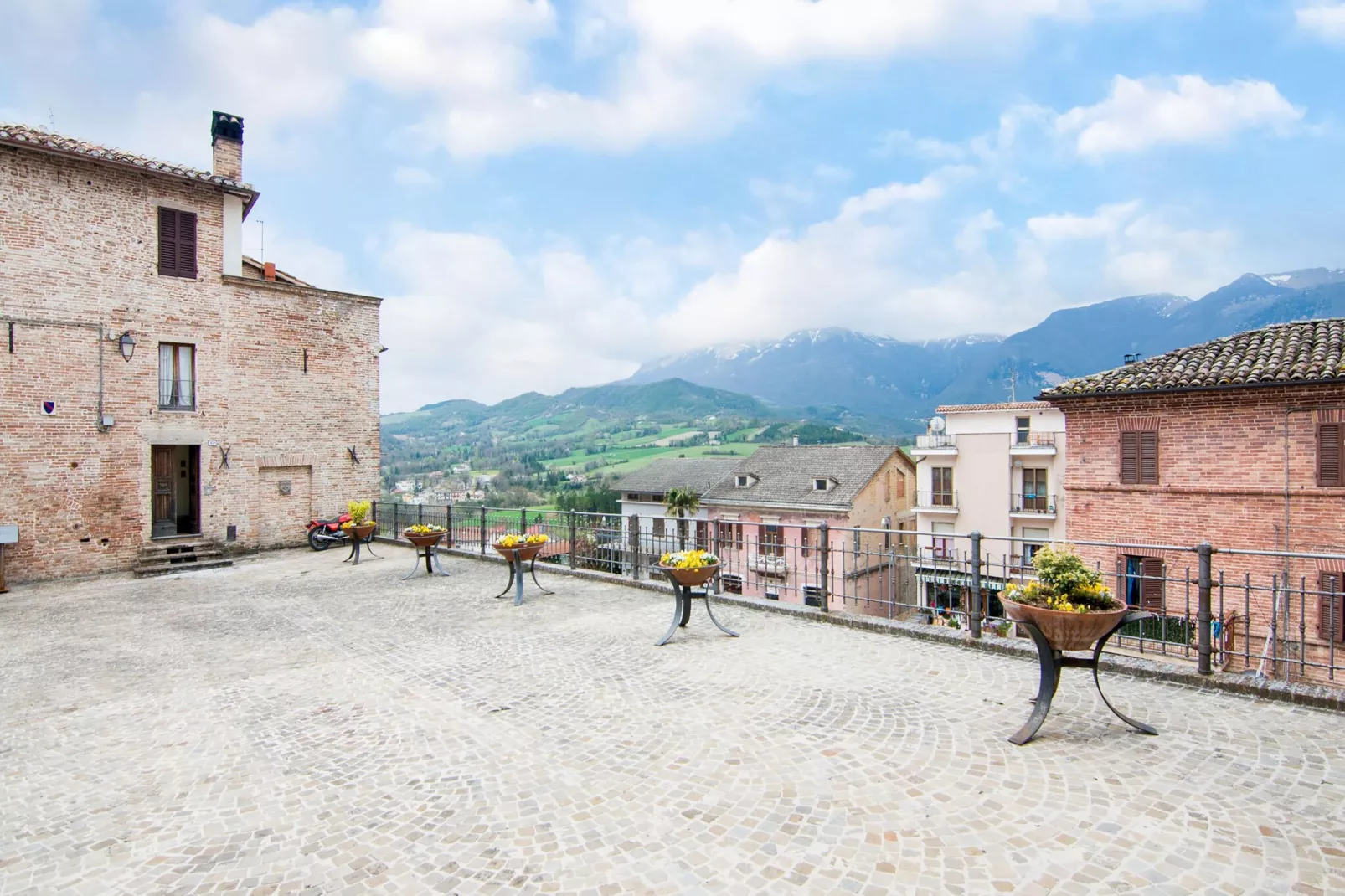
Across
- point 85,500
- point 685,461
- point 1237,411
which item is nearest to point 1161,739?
point 1237,411

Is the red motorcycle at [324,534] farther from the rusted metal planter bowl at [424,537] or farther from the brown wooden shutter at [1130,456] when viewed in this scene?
the brown wooden shutter at [1130,456]

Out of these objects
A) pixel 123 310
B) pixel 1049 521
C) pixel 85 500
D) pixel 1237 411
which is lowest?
pixel 1049 521

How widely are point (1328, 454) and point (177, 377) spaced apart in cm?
2598

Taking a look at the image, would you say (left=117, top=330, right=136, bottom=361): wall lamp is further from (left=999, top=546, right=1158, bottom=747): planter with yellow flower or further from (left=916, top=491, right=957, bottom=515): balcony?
(left=916, top=491, right=957, bottom=515): balcony

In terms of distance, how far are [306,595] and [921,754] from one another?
31.9ft

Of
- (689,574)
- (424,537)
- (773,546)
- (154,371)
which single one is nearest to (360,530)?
(424,537)

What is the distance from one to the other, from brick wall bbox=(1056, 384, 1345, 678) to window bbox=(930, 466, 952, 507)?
61.3 feet

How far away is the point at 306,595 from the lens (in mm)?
10312

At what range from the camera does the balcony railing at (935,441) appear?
3628 centimetres

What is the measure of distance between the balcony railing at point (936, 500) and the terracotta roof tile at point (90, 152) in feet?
112

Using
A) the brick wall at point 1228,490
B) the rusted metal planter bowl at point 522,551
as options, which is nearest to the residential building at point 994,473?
the brick wall at point 1228,490

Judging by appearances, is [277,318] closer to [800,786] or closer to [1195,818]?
[800,786]

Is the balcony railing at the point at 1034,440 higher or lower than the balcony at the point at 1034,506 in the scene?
higher

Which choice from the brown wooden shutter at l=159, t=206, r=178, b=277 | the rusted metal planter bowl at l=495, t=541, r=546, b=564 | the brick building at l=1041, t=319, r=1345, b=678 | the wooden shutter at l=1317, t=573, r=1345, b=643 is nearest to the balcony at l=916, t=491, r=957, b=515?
the brick building at l=1041, t=319, r=1345, b=678
